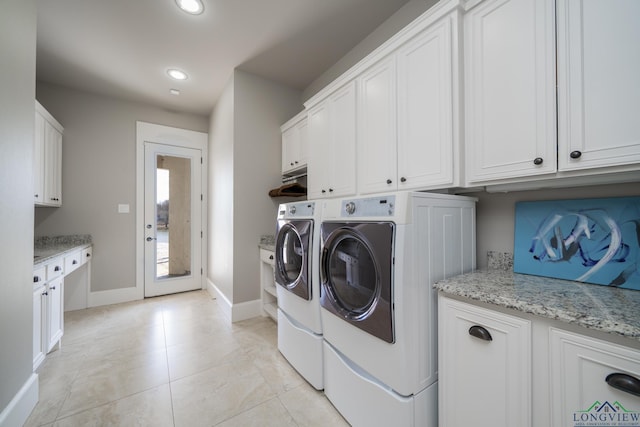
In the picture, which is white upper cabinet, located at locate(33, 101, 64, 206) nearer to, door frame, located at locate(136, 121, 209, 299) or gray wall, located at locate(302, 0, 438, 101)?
door frame, located at locate(136, 121, 209, 299)

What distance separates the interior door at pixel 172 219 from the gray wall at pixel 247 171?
0.90 meters

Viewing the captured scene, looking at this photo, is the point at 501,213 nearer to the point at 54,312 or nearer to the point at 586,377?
the point at 586,377

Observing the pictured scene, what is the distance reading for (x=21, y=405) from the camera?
1363 millimetres

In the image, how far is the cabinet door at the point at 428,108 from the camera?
130 cm

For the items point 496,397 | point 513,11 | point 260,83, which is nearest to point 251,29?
point 260,83

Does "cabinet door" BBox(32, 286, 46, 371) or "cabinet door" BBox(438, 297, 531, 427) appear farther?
"cabinet door" BBox(32, 286, 46, 371)

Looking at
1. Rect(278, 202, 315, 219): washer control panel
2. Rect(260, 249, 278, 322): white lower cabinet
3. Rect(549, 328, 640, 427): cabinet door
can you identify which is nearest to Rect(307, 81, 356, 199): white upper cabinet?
Rect(278, 202, 315, 219): washer control panel

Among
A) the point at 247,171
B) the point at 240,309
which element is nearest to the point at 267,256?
the point at 240,309

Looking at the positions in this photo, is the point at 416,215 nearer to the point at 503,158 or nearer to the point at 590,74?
the point at 503,158

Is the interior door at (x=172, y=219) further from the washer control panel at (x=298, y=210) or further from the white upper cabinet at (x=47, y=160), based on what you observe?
the washer control panel at (x=298, y=210)

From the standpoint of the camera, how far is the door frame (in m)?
3.46

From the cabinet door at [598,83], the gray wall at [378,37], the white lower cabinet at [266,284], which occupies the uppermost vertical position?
the gray wall at [378,37]

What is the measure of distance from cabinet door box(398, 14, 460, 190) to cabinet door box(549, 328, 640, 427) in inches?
31.8

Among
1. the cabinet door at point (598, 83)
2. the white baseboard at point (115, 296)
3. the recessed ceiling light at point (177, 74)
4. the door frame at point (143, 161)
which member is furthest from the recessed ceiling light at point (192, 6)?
the white baseboard at point (115, 296)
